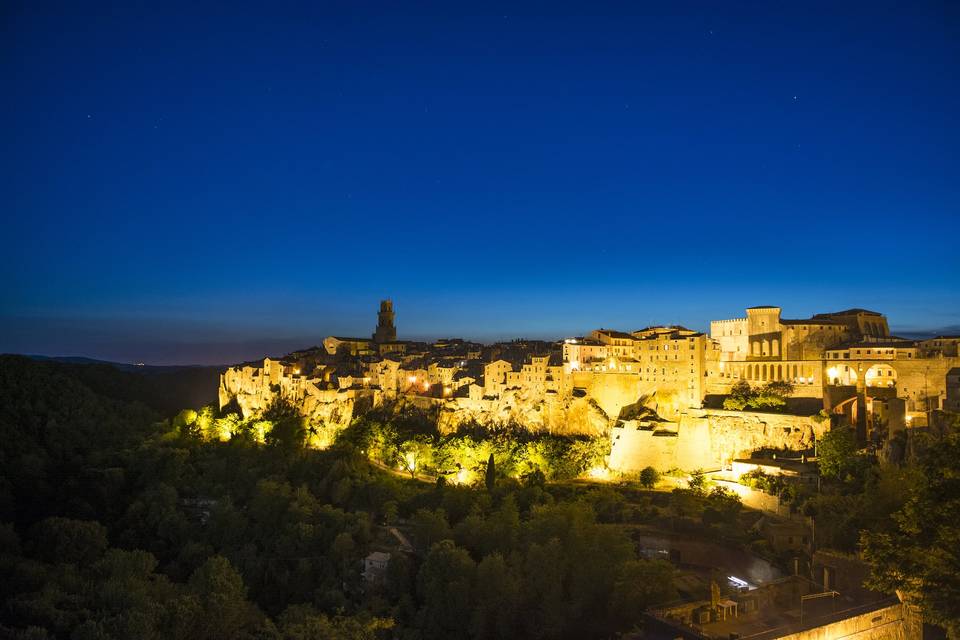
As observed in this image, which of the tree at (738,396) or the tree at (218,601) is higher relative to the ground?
the tree at (738,396)

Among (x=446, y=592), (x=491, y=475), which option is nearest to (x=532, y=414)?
(x=491, y=475)

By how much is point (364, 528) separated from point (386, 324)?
138 feet

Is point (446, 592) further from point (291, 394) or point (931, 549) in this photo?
point (291, 394)

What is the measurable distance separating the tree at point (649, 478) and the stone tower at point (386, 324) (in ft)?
129

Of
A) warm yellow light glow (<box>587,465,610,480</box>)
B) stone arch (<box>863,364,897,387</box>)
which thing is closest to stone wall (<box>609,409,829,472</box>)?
warm yellow light glow (<box>587,465,610,480</box>)

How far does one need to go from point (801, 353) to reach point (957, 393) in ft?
29.0

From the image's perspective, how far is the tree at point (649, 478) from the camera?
98.5 feet

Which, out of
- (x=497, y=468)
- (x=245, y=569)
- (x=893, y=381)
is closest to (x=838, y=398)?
(x=893, y=381)

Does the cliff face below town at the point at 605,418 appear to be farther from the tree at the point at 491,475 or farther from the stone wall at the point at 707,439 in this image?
the tree at the point at 491,475

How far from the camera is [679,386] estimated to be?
113 feet

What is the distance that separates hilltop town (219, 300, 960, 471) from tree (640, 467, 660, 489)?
38.7 inches

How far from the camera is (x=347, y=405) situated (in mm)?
42031

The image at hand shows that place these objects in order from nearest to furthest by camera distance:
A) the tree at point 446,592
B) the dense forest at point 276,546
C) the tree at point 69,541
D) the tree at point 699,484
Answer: the dense forest at point 276,546 < the tree at point 446,592 < the tree at point 69,541 < the tree at point 699,484

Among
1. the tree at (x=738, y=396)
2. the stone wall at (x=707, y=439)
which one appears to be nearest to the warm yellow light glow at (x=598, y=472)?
the stone wall at (x=707, y=439)
